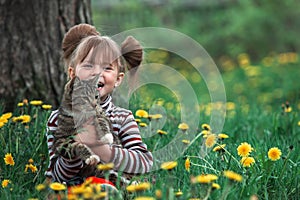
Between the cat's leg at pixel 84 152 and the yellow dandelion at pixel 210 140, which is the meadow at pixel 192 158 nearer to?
the yellow dandelion at pixel 210 140

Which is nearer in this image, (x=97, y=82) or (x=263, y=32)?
(x=97, y=82)

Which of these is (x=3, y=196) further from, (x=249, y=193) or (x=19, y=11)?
(x=19, y=11)

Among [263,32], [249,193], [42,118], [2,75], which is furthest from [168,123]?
[263,32]

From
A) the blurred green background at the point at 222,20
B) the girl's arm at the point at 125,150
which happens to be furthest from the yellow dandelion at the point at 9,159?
the blurred green background at the point at 222,20

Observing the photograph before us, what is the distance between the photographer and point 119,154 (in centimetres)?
223

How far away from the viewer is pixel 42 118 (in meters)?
3.13

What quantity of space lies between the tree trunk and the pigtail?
98 cm

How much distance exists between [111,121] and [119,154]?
210 millimetres

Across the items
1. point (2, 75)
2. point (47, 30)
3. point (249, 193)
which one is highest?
point (47, 30)

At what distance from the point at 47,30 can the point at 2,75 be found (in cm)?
42

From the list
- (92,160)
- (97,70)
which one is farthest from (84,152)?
(97,70)

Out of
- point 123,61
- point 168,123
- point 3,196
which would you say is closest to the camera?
point 3,196

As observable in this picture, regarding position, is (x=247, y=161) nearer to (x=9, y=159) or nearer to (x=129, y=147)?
(x=129, y=147)

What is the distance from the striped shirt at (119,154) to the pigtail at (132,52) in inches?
11.5
